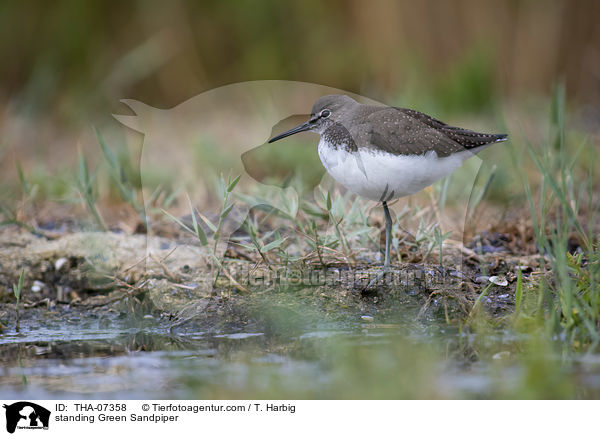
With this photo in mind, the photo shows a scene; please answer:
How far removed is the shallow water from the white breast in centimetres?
66

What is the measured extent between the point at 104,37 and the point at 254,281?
5565mm

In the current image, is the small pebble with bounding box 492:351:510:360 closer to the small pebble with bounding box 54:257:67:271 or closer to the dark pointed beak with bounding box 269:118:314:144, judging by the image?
the dark pointed beak with bounding box 269:118:314:144

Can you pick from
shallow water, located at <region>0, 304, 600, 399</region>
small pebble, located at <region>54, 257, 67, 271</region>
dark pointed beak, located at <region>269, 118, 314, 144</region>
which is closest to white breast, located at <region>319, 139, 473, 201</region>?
dark pointed beak, located at <region>269, 118, 314, 144</region>

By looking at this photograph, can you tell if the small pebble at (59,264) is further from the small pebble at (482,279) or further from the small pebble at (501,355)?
the small pebble at (501,355)

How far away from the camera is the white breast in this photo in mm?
3484

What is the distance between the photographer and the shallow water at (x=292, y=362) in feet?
8.93

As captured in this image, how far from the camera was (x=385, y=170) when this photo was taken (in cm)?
348

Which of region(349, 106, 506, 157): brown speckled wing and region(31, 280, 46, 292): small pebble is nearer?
region(349, 106, 506, 157): brown speckled wing

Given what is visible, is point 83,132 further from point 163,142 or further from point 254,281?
point 254,281

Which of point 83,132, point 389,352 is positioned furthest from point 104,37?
point 389,352

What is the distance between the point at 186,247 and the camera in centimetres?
438

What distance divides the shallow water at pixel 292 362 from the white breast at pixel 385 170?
66 cm

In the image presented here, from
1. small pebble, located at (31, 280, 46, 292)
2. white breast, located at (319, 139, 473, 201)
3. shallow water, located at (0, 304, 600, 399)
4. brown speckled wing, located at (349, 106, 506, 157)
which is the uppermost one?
brown speckled wing, located at (349, 106, 506, 157)

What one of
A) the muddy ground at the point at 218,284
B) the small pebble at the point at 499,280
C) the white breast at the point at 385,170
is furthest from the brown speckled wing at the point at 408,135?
the small pebble at the point at 499,280
